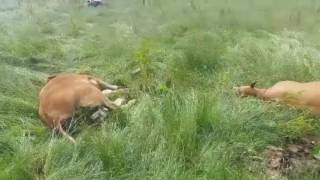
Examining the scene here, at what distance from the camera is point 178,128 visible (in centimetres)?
446

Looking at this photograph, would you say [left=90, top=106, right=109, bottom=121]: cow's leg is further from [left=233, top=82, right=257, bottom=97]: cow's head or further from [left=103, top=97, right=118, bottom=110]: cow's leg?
[left=233, top=82, right=257, bottom=97]: cow's head

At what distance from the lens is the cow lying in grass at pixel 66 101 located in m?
5.00

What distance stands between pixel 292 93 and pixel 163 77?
4.82 ft

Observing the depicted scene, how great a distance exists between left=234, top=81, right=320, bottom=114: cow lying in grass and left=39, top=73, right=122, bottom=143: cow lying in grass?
133 cm

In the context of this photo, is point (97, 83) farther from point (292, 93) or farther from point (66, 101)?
point (292, 93)

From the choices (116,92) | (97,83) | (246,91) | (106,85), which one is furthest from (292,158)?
(106,85)

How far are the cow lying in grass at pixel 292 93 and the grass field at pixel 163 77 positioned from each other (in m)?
0.15

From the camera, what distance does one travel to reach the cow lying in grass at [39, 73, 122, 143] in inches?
197

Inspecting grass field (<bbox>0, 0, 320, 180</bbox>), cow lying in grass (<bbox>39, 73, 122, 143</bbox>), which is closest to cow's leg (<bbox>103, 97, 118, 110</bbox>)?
cow lying in grass (<bbox>39, 73, 122, 143</bbox>)

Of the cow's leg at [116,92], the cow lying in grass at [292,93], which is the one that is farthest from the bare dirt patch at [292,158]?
the cow's leg at [116,92]

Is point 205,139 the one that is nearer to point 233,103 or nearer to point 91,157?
point 233,103

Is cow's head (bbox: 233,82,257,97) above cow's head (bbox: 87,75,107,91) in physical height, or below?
above

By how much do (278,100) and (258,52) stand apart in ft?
5.92

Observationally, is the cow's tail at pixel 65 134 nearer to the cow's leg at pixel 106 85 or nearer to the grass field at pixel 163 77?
the grass field at pixel 163 77
